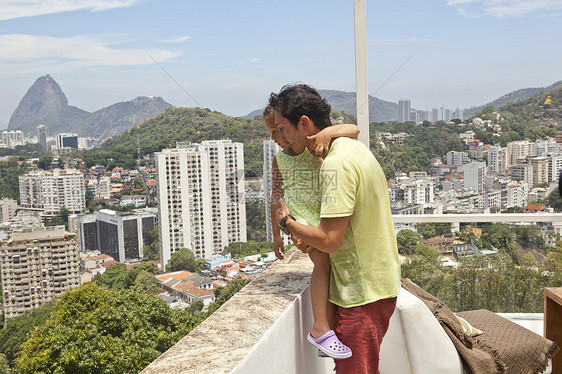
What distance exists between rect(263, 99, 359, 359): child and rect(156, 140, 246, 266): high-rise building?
16901mm

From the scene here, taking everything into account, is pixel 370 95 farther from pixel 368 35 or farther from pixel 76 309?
pixel 76 309

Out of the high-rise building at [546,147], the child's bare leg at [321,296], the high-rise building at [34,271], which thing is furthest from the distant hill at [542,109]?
the high-rise building at [34,271]

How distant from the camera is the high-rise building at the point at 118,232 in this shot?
23766 mm

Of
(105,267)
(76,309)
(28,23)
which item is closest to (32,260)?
(105,267)

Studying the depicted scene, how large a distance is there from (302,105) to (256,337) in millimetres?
674

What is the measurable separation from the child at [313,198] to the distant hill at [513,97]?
4.31m

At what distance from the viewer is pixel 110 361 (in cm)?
838

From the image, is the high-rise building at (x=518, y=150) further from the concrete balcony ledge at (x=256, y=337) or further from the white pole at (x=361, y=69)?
the concrete balcony ledge at (x=256, y=337)

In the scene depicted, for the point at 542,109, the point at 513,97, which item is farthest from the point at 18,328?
the point at 542,109

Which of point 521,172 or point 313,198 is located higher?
point 313,198

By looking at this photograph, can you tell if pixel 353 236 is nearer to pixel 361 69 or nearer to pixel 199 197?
pixel 361 69

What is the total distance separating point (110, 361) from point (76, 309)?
16.1ft

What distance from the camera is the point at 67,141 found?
102 ft

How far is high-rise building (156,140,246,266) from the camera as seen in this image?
19.6 m
